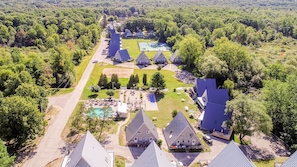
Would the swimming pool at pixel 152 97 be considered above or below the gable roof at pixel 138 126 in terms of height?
below

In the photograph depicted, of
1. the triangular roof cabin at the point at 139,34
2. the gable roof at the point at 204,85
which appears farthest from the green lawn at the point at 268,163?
the triangular roof cabin at the point at 139,34

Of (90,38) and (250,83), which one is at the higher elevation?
(90,38)

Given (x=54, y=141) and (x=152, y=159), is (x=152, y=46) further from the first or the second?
(x=152, y=159)

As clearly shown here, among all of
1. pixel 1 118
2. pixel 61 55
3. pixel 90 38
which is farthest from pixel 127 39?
pixel 1 118

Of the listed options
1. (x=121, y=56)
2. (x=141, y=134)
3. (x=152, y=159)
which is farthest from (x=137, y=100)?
(x=121, y=56)

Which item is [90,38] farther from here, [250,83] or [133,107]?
[250,83]

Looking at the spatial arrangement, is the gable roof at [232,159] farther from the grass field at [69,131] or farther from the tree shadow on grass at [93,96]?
the tree shadow on grass at [93,96]

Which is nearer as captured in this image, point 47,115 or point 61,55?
point 47,115
